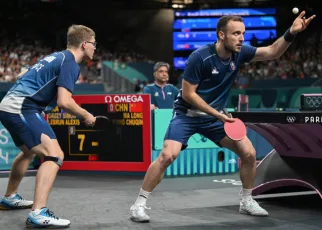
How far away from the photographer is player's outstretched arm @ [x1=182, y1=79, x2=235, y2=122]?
5.12 meters

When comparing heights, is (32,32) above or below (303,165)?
above

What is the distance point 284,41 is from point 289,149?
4.36 ft

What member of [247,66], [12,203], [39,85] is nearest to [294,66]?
[247,66]

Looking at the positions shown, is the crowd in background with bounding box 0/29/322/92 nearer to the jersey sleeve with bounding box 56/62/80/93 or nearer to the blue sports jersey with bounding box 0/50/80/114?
the blue sports jersey with bounding box 0/50/80/114

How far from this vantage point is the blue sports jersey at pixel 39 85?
5.11 metres

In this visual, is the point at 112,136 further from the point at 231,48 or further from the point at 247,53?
the point at 231,48

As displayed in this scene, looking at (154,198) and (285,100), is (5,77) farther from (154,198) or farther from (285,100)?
(154,198)

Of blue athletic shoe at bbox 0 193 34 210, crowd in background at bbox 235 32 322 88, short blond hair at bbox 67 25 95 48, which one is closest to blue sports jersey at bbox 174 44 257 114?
short blond hair at bbox 67 25 95 48

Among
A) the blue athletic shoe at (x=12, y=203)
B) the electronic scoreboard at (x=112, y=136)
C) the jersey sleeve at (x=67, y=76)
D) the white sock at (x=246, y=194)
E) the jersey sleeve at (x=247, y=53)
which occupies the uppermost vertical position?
the jersey sleeve at (x=247, y=53)

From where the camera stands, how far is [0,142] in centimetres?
945

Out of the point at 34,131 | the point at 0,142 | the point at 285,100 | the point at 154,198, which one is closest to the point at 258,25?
the point at 285,100

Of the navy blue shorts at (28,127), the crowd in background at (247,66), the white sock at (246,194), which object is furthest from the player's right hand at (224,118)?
the crowd in background at (247,66)

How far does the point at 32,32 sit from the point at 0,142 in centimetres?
1793

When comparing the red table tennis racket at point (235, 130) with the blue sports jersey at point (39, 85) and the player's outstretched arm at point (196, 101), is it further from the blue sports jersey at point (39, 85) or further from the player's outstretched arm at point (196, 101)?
the blue sports jersey at point (39, 85)
